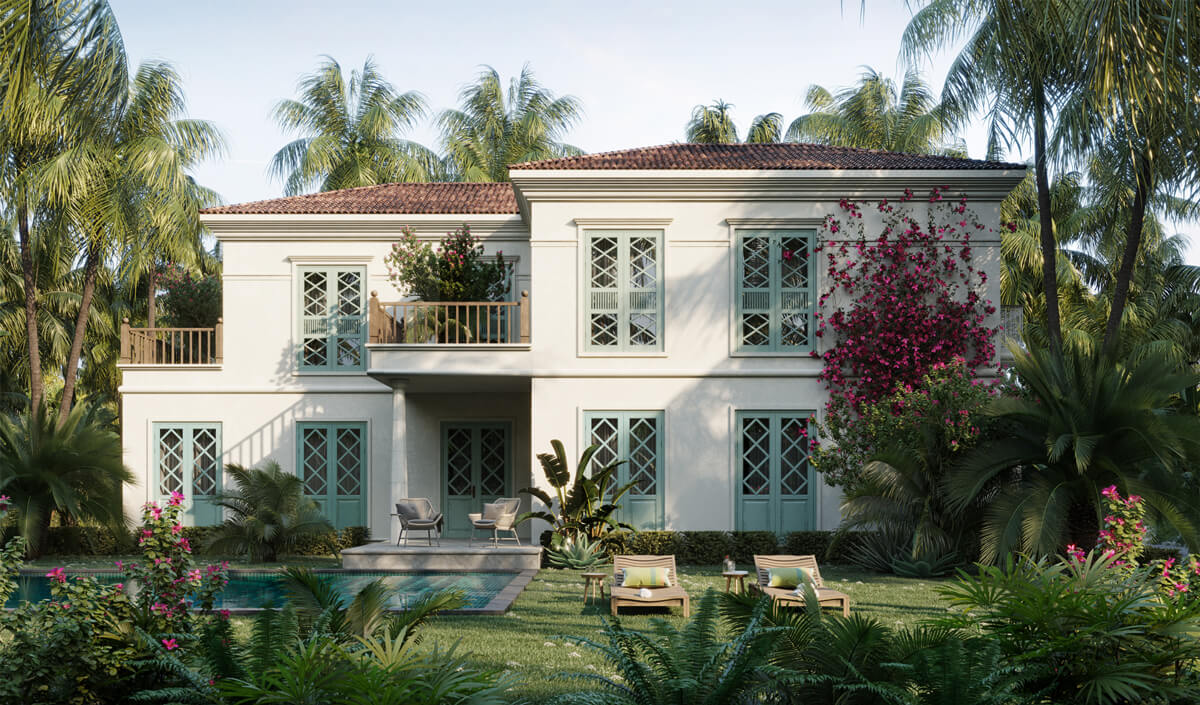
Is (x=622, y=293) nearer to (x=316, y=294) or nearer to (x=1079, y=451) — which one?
(x=316, y=294)

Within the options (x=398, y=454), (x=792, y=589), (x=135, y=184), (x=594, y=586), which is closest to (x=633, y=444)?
(x=398, y=454)

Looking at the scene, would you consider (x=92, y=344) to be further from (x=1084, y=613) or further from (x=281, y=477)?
(x=1084, y=613)

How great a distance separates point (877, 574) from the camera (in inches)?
608

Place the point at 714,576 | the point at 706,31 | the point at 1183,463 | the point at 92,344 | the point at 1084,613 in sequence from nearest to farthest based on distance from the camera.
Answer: the point at 1084,613
the point at 706,31
the point at 1183,463
the point at 714,576
the point at 92,344

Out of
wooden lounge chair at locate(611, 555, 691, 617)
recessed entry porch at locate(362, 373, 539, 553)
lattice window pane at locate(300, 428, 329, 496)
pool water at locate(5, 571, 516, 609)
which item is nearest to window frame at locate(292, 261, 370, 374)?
lattice window pane at locate(300, 428, 329, 496)

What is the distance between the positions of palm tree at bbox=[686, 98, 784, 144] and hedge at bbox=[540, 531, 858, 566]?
63.1 ft

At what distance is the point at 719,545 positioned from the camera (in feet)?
57.2

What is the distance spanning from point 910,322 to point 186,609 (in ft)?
45.9

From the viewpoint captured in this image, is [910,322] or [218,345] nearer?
[910,322]

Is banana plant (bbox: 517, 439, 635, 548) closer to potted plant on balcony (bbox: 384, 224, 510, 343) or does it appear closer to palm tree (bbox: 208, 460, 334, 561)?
potted plant on balcony (bbox: 384, 224, 510, 343)

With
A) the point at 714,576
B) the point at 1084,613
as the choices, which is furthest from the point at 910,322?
the point at 1084,613

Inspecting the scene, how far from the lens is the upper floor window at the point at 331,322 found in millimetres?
20312

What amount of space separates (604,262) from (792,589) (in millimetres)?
8403

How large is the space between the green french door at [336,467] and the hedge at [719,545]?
478 centimetres
